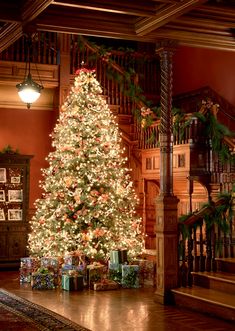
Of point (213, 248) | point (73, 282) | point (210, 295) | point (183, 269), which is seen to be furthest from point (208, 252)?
point (73, 282)

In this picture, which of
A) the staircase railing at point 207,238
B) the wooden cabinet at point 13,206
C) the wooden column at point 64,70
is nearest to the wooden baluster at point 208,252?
the staircase railing at point 207,238

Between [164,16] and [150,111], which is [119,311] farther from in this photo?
[150,111]

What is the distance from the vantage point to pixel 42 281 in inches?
364

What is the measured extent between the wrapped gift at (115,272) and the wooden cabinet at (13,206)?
9.89ft

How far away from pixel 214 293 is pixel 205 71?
24.9 feet

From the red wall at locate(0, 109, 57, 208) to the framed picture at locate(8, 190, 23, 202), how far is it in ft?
1.85

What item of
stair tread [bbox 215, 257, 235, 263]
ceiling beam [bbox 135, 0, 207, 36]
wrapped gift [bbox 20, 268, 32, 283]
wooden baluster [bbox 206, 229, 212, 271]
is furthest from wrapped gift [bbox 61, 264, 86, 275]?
ceiling beam [bbox 135, 0, 207, 36]

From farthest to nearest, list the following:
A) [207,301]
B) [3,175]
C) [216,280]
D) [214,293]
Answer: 1. [3,175]
2. [216,280]
3. [214,293]
4. [207,301]

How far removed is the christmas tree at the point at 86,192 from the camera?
989cm

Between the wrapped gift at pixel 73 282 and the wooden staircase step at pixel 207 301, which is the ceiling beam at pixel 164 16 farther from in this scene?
the wrapped gift at pixel 73 282

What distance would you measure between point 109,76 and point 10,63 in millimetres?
2133

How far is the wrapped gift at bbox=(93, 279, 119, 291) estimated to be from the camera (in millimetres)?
9195

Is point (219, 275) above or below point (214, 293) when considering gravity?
above

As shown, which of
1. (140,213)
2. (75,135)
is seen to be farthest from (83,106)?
(140,213)
